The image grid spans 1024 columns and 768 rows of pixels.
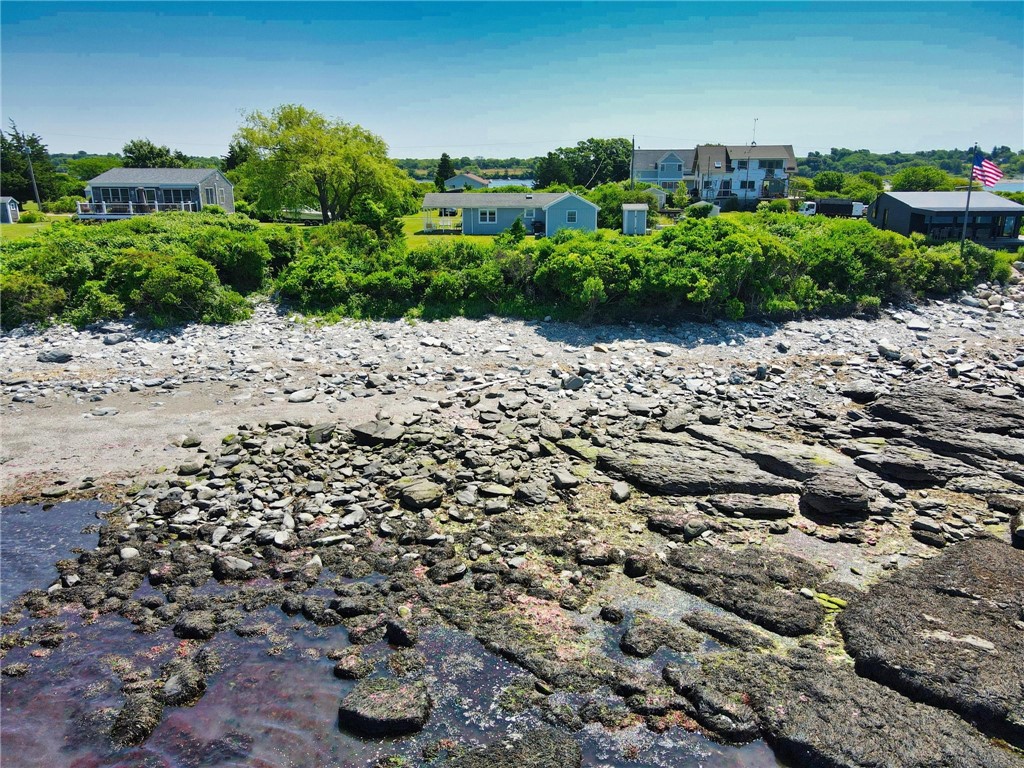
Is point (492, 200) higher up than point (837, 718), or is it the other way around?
point (492, 200)

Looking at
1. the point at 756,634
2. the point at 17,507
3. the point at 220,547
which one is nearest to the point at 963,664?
the point at 756,634

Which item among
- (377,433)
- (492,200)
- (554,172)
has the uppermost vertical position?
(554,172)

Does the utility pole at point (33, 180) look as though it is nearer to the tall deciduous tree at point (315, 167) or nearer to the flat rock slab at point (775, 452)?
the tall deciduous tree at point (315, 167)

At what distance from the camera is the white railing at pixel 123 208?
59884 millimetres

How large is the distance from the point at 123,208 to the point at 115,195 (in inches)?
76.1

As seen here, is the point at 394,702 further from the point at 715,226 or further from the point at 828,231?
the point at 828,231

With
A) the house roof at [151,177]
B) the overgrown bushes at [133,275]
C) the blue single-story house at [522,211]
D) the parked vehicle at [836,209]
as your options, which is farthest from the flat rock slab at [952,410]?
the house roof at [151,177]

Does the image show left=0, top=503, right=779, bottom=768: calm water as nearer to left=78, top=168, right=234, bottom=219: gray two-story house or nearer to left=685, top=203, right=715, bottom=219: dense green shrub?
left=685, top=203, right=715, bottom=219: dense green shrub

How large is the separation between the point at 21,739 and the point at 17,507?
7.30m

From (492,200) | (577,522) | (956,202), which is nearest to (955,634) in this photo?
(577,522)

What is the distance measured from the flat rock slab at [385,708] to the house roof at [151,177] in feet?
199

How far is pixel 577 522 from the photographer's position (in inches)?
576

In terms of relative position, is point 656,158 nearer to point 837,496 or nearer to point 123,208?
point 123,208

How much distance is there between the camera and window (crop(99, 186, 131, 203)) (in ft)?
200
